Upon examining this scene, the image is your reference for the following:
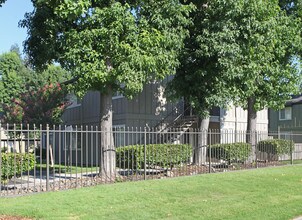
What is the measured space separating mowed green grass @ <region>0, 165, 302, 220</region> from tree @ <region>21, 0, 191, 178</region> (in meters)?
3.16

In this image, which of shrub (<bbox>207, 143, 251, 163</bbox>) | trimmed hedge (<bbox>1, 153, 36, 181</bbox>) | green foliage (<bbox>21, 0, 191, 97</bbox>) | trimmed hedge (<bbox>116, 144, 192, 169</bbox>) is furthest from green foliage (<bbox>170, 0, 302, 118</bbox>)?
trimmed hedge (<bbox>1, 153, 36, 181</bbox>)

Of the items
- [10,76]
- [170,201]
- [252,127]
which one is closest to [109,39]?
[170,201]

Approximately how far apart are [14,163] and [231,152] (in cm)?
→ 982

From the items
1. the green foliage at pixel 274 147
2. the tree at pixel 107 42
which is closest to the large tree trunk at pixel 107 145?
the tree at pixel 107 42

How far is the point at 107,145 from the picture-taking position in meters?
13.9

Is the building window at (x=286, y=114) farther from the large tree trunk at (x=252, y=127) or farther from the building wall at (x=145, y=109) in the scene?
the building wall at (x=145, y=109)

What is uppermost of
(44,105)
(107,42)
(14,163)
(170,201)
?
(107,42)

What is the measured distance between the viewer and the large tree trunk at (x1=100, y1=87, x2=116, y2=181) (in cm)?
1360

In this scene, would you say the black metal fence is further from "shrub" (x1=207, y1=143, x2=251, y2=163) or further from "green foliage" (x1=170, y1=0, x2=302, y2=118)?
"green foliage" (x1=170, y1=0, x2=302, y2=118)

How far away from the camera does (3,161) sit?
11.2 meters

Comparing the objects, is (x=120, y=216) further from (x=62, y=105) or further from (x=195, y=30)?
(x=62, y=105)

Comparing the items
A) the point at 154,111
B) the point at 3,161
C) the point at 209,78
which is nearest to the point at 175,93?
the point at 209,78

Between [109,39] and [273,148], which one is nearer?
[109,39]

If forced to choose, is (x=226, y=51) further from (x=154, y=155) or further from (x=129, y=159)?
(x=129, y=159)
